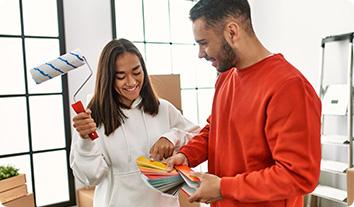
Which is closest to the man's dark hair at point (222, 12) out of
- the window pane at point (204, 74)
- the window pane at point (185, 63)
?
the window pane at point (185, 63)

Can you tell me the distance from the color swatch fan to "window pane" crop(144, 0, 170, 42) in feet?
8.00

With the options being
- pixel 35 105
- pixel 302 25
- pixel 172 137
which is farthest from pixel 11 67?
pixel 302 25

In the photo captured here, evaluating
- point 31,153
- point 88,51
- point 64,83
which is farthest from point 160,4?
point 31,153

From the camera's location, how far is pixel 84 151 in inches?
47.2

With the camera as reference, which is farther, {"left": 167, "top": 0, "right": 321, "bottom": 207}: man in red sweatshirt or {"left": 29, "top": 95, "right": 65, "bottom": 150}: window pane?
{"left": 29, "top": 95, "right": 65, "bottom": 150}: window pane

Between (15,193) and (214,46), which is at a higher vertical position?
(214,46)

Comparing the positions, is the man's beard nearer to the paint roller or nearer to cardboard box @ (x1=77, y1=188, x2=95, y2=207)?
the paint roller

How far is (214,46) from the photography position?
934 mm

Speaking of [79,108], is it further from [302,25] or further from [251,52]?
[302,25]

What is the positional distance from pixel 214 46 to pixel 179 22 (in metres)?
2.80

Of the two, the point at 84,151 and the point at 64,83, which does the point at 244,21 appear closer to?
the point at 84,151

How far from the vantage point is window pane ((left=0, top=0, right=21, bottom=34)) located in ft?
8.30

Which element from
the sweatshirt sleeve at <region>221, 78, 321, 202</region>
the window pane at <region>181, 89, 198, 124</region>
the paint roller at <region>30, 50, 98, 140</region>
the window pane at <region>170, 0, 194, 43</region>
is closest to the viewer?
the sweatshirt sleeve at <region>221, 78, 321, 202</region>

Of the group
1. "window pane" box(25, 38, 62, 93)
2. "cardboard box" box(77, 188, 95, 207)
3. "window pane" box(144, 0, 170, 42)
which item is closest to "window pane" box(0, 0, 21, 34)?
"window pane" box(25, 38, 62, 93)
